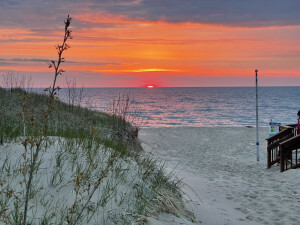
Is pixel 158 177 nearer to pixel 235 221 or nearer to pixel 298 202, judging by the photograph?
pixel 235 221

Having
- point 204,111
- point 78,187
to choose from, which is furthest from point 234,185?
point 204,111

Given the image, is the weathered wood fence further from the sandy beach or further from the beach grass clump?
the beach grass clump

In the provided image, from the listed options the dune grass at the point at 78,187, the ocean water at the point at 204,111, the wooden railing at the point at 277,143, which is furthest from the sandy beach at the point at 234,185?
the ocean water at the point at 204,111

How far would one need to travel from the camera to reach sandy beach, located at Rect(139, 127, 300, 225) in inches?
259

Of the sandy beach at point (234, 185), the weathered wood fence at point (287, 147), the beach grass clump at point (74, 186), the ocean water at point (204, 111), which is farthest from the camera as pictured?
the ocean water at point (204, 111)

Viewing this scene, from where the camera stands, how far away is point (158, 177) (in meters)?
6.33

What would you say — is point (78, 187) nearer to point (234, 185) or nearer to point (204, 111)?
point (234, 185)

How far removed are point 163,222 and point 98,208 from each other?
103cm

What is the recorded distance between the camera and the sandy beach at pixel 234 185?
658 cm

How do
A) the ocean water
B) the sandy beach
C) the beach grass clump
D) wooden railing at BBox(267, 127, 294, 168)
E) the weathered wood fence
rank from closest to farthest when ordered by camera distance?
the beach grass clump → the sandy beach → the weathered wood fence → wooden railing at BBox(267, 127, 294, 168) → the ocean water

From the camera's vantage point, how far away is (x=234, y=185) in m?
9.70

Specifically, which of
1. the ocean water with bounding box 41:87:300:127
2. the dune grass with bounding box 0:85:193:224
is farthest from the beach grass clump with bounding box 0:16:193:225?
the ocean water with bounding box 41:87:300:127

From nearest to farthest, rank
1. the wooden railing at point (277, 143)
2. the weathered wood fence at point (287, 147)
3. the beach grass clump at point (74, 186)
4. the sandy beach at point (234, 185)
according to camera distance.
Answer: the beach grass clump at point (74, 186), the sandy beach at point (234, 185), the weathered wood fence at point (287, 147), the wooden railing at point (277, 143)

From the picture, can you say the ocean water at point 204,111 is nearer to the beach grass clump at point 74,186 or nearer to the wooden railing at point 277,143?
the beach grass clump at point 74,186
